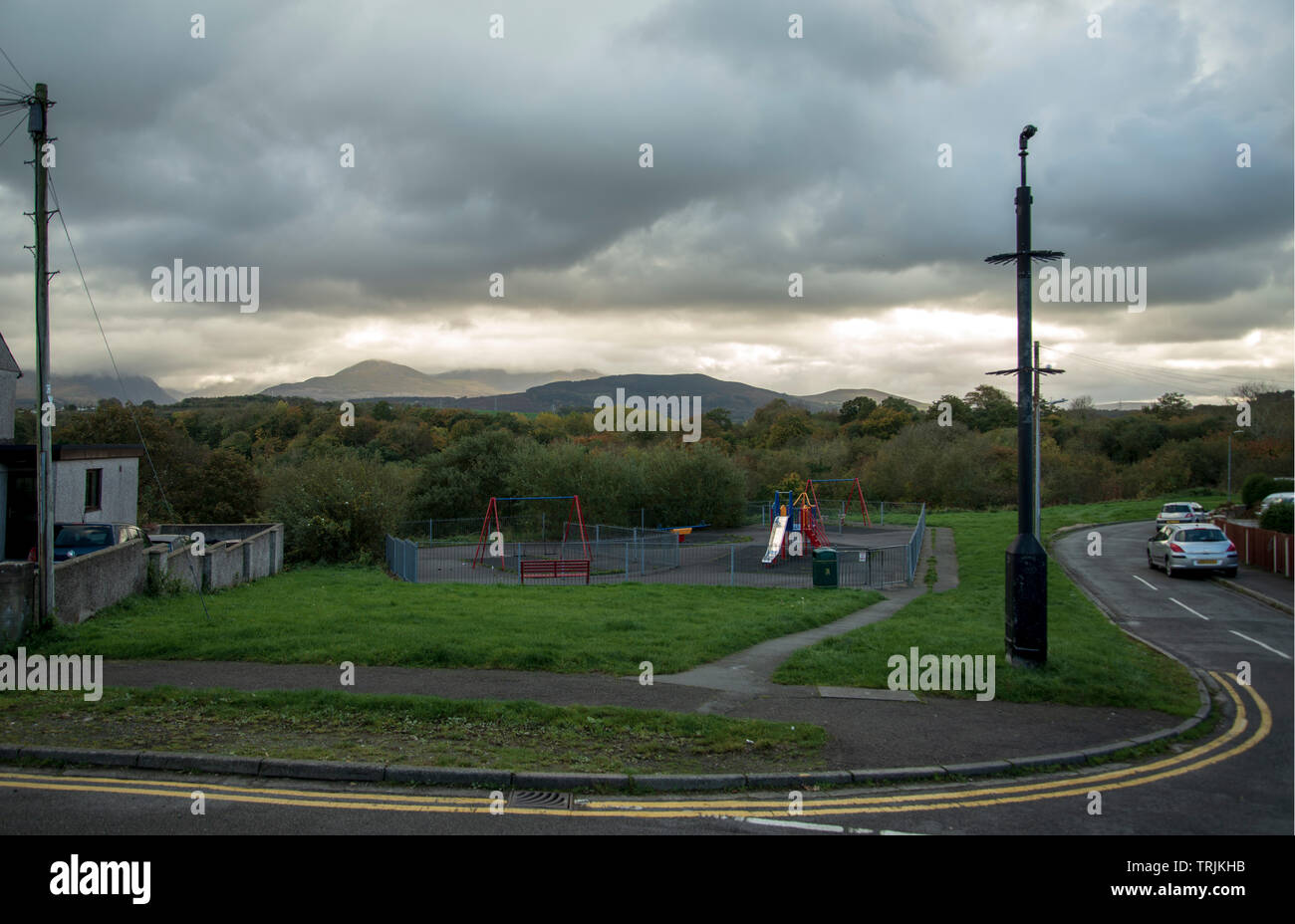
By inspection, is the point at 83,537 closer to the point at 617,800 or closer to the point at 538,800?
the point at 538,800

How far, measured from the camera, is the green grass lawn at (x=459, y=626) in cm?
1230

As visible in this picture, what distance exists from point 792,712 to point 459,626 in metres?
6.91

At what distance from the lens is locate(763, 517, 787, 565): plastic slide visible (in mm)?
31212

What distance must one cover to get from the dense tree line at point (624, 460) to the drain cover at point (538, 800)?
2210 centimetres

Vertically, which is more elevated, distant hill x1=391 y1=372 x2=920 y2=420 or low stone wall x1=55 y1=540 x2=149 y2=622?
distant hill x1=391 y1=372 x2=920 y2=420

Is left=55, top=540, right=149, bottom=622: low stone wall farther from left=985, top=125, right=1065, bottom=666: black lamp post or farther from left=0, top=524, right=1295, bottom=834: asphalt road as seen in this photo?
left=985, top=125, right=1065, bottom=666: black lamp post

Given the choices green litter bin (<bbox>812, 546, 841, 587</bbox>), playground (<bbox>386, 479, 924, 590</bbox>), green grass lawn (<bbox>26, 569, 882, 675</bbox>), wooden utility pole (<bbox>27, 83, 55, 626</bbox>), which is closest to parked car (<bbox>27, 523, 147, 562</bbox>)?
green grass lawn (<bbox>26, 569, 882, 675</bbox>)

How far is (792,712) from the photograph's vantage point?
9805mm

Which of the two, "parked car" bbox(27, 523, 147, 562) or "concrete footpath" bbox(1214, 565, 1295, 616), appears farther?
"concrete footpath" bbox(1214, 565, 1295, 616)

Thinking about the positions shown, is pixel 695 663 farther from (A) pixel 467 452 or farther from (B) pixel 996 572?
(A) pixel 467 452

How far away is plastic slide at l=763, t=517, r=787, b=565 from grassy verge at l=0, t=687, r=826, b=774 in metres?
22.3
